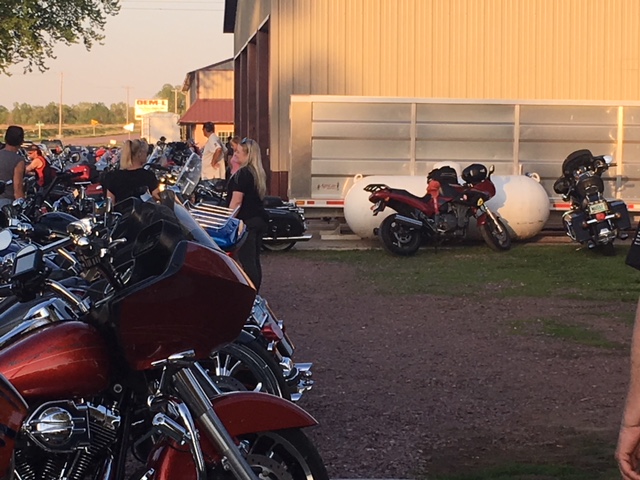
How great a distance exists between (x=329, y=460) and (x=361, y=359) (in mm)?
3058

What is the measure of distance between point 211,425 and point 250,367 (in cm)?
249

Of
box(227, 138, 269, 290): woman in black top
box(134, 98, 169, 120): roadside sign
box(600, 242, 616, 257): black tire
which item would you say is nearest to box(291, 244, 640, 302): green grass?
box(600, 242, 616, 257): black tire

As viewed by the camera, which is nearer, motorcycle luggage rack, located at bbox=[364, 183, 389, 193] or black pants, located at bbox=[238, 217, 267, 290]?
black pants, located at bbox=[238, 217, 267, 290]

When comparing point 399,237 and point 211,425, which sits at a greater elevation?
point 211,425

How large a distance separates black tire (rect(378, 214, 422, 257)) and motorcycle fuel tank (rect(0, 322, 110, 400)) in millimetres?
13419

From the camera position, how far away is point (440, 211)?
17.4 m

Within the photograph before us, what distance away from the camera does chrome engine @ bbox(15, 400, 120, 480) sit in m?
3.70

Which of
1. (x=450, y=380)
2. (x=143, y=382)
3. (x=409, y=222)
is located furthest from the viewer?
(x=409, y=222)

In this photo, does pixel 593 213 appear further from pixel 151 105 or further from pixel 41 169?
pixel 151 105

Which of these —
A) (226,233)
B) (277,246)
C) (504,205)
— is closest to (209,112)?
(277,246)

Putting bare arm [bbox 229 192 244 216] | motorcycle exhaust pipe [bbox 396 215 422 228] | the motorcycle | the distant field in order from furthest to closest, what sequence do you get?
the distant field → motorcycle exhaust pipe [bbox 396 215 422 228] → the motorcycle → bare arm [bbox 229 192 244 216]

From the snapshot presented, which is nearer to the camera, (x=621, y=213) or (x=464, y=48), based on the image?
(x=621, y=213)

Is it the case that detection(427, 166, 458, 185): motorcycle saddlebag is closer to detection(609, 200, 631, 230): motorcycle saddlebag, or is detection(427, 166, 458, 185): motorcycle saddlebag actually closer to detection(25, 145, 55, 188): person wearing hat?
detection(609, 200, 631, 230): motorcycle saddlebag

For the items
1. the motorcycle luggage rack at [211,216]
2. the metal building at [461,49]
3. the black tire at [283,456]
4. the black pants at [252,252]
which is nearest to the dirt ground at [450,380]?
the black pants at [252,252]
